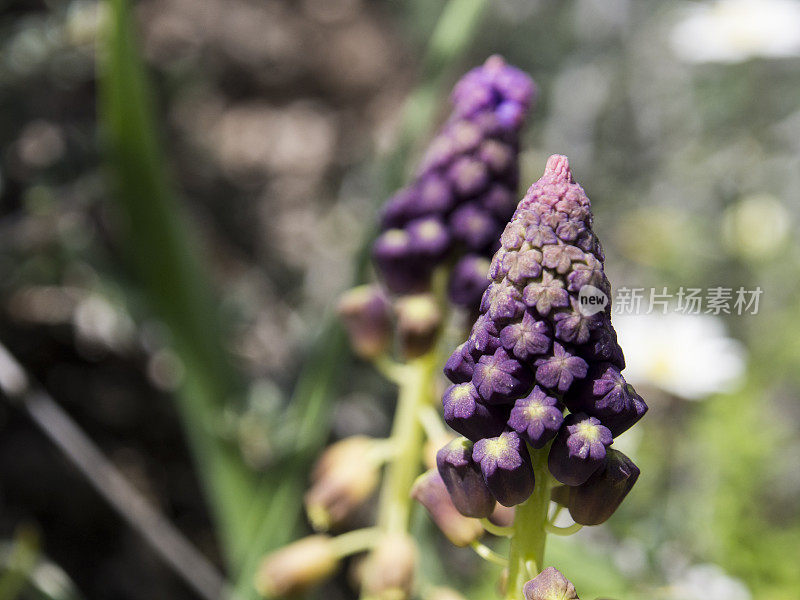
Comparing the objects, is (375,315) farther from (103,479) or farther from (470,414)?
(103,479)

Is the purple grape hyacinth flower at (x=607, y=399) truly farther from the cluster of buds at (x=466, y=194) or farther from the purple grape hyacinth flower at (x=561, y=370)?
the cluster of buds at (x=466, y=194)

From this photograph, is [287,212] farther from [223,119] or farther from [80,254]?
[80,254]

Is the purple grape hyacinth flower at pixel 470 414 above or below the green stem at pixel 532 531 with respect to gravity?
above

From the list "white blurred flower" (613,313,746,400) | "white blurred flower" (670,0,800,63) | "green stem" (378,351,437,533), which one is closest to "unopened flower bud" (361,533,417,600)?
"green stem" (378,351,437,533)

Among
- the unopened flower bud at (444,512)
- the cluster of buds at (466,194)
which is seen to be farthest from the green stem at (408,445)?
the unopened flower bud at (444,512)

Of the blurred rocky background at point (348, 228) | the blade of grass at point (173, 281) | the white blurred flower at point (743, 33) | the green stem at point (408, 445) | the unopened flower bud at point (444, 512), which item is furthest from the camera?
the white blurred flower at point (743, 33)

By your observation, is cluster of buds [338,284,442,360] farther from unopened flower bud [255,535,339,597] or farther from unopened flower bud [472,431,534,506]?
unopened flower bud [472,431,534,506]

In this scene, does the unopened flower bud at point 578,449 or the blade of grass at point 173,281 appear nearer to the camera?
the unopened flower bud at point 578,449

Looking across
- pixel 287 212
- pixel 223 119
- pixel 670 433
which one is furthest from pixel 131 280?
pixel 670 433
